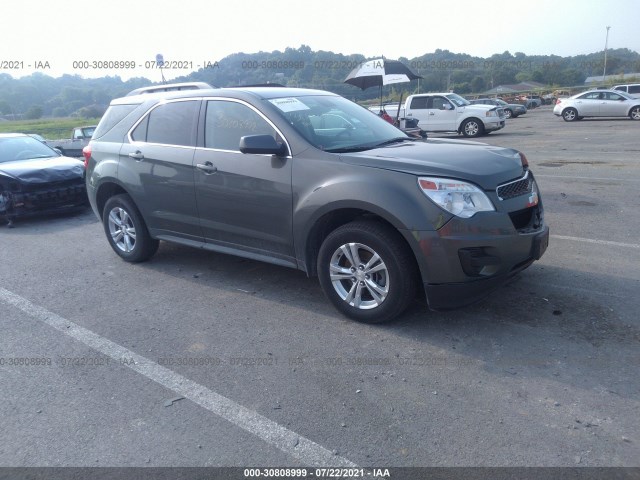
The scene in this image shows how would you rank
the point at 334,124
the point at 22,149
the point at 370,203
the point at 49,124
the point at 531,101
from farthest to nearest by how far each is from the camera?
1. the point at 531,101
2. the point at 49,124
3. the point at 22,149
4. the point at 334,124
5. the point at 370,203

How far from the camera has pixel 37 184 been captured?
9.12m

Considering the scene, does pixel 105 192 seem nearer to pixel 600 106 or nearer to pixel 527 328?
pixel 527 328

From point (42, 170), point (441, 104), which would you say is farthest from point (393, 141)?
point (441, 104)

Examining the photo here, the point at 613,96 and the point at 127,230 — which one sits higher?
the point at 613,96

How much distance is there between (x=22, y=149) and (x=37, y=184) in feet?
5.78

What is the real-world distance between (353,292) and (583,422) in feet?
6.19

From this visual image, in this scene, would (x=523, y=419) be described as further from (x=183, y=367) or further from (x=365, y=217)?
(x=183, y=367)

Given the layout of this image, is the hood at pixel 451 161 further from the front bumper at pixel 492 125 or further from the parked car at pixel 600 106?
the parked car at pixel 600 106

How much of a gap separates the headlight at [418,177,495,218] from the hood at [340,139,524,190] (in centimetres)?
5

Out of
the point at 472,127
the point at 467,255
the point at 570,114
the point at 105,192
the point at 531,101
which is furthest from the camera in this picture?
the point at 531,101

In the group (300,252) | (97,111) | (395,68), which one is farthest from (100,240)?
(97,111)

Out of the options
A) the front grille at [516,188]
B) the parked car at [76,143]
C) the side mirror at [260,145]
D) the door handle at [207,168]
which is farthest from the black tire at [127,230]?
the parked car at [76,143]

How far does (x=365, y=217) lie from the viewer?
14.5 feet

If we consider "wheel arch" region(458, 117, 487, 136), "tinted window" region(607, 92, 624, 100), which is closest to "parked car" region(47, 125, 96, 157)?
"wheel arch" region(458, 117, 487, 136)
